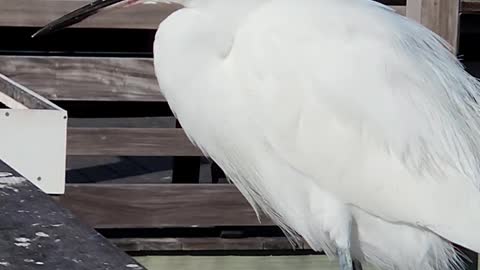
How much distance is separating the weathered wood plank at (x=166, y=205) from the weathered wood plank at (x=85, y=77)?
0.89 feet

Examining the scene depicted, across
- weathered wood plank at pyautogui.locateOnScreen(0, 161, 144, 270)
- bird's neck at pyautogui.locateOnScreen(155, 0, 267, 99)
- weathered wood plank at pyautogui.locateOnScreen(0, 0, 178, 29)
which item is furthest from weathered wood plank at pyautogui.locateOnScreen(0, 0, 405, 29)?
weathered wood plank at pyautogui.locateOnScreen(0, 161, 144, 270)

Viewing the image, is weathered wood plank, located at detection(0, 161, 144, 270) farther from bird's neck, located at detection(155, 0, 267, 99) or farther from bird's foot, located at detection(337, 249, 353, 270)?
bird's foot, located at detection(337, 249, 353, 270)

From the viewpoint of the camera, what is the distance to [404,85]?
6.47ft

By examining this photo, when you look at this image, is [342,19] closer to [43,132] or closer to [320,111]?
[320,111]

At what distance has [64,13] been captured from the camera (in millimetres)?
3004

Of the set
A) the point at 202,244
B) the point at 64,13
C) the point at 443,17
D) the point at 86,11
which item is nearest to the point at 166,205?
the point at 202,244

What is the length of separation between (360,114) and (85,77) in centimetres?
136

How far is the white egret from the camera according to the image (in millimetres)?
1951

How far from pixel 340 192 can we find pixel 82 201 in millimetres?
1250

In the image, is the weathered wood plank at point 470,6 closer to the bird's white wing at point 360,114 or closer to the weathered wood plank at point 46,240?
the bird's white wing at point 360,114

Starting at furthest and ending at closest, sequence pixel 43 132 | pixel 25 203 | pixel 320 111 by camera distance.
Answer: pixel 43 132 < pixel 320 111 < pixel 25 203

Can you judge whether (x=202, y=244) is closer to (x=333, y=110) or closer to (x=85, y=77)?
(x=85, y=77)

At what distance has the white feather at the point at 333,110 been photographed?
1951 mm

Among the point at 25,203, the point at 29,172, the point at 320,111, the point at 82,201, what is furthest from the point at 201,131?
the point at 82,201
